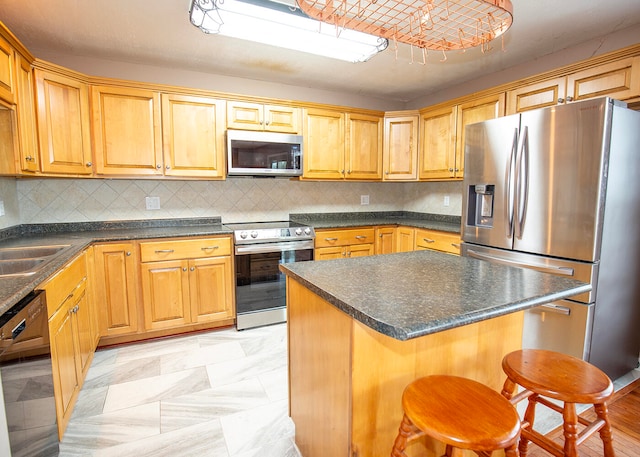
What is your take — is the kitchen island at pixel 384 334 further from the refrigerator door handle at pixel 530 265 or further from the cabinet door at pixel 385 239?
the cabinet door at pixel 385 239

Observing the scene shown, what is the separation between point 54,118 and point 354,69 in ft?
8.12

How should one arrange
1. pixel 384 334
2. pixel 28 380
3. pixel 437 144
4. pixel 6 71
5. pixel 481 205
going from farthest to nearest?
pixel 437 144, pixel 481 205, pixel 6 71, pixel 28 380, pixel 384 334

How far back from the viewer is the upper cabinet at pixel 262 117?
10.5 ft

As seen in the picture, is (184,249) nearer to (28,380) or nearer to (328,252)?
(328,252)

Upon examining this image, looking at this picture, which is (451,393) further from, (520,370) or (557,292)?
(557,292)

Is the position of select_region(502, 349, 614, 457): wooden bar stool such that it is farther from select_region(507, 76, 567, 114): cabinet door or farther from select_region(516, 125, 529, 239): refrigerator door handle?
select_region(507, 76, 567, 114): cabinet door

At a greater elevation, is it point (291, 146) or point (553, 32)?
point (553, 32)

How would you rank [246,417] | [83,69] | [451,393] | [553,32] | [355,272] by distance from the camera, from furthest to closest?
[83,69], [553,32], [246,417], [355,272], [451,393]

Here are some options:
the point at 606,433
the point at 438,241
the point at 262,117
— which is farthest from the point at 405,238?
the point at 606,433

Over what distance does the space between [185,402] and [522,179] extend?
8.54 feet

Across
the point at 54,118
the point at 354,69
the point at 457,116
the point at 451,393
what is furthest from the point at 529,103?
the point at 54,118

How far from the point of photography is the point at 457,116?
11.0 feet

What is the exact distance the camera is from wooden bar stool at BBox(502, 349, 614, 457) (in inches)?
43.9

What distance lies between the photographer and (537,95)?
269cm
